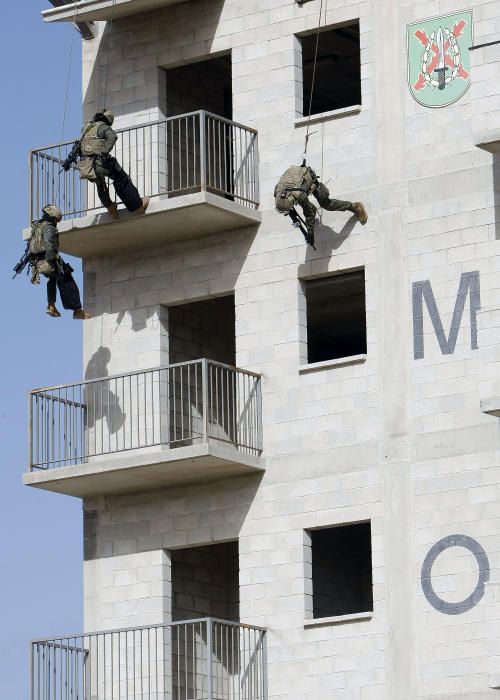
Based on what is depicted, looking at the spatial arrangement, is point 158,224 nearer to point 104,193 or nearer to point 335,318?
point 104,193

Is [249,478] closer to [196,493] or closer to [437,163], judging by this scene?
[196,493]

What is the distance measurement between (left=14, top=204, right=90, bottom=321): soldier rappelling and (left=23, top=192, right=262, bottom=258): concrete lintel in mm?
415

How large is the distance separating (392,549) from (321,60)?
10.5 m

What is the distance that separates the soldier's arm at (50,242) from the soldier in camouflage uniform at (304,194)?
12.5 ft

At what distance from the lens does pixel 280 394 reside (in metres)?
39.2

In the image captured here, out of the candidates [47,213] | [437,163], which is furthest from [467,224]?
[47,213]

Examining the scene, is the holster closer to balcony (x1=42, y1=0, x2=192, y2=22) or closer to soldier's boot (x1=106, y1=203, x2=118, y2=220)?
soldier's boot (x1=106, y1=203, x2=118, y2=220)

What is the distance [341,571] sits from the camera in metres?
42.4

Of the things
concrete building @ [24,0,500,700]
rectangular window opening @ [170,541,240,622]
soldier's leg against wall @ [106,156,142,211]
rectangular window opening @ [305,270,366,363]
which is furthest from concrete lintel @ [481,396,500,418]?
soldier's leg against wall @ [106,156,142,211]

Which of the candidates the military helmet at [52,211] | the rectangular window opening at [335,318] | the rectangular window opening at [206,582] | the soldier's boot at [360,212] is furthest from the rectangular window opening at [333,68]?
the rectangular window opening at [206,582]

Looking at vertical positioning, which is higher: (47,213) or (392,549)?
(47,213)

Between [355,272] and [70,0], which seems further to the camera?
[70,0]

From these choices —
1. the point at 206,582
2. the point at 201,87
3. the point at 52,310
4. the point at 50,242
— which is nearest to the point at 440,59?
the point at 201,87

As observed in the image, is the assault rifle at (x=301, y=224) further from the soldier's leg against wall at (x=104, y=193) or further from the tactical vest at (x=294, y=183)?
the soldier's leg against wall at (x=104, y=193)
